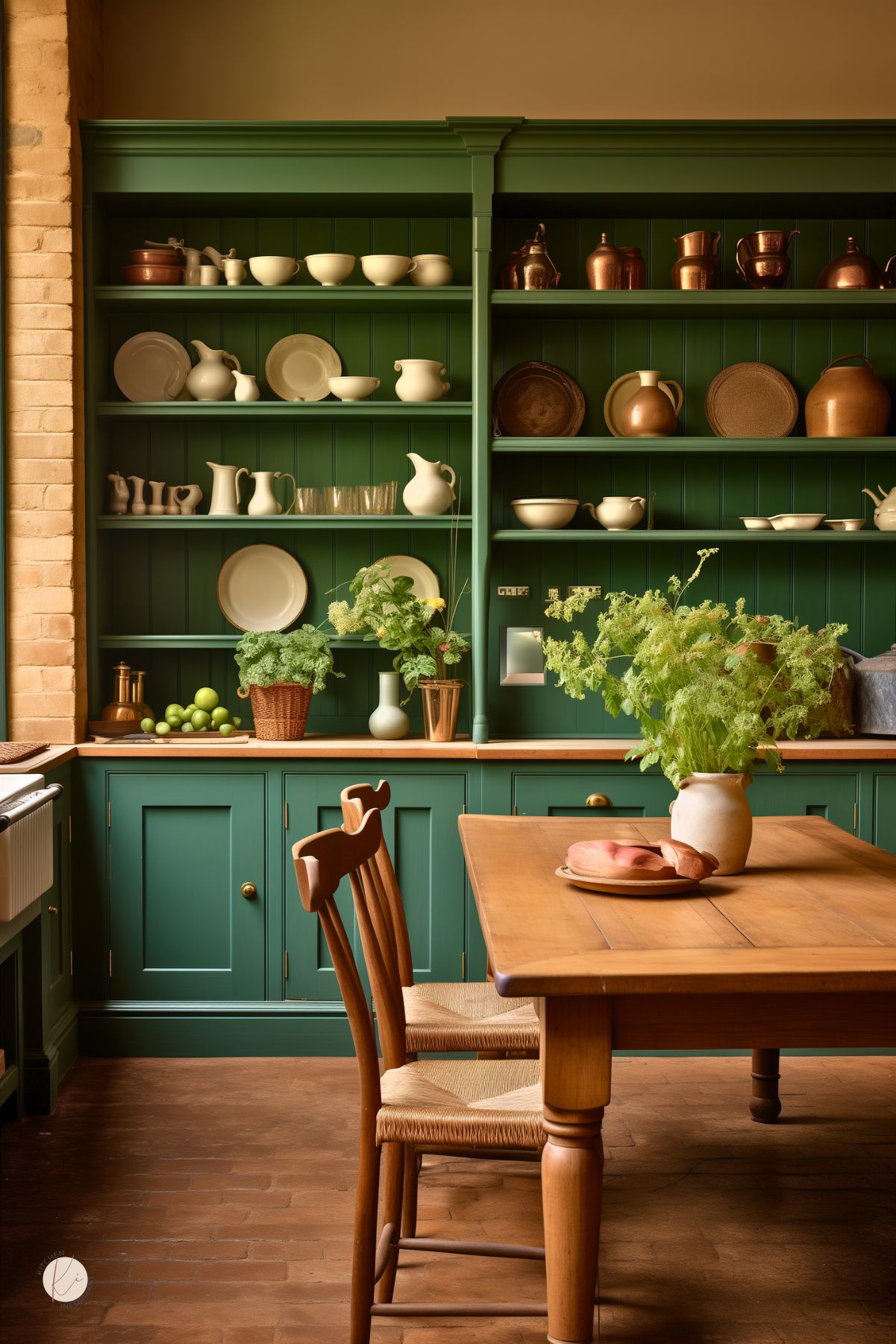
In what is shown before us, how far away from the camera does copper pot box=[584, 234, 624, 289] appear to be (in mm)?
3965

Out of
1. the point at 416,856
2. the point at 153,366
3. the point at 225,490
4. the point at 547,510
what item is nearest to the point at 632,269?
the point at 547,510

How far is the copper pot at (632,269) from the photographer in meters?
4.00

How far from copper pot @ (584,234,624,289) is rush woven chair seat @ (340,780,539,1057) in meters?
2.09

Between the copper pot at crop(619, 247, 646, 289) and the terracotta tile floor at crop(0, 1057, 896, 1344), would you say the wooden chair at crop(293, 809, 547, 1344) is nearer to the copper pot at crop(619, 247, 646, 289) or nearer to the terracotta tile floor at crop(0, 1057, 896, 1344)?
the terracotta tile floor at crop(0, 1057, 896, 1344)

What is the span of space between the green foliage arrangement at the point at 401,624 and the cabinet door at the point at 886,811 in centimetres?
136

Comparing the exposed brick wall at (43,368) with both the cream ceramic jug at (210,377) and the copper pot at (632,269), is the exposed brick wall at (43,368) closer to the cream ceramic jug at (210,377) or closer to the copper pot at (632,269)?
the cream ceramic jug at (210,377)

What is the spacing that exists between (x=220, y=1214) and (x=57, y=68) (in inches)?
128

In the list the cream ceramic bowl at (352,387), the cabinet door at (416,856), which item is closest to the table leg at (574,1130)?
the cabinet door at (416,856)

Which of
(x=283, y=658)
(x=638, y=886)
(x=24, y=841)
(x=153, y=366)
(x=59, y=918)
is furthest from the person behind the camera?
(x=153, y=366)

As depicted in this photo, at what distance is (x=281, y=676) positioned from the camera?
12.5ft

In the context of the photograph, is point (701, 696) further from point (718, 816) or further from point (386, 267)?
point (386, 267)

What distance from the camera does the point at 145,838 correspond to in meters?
3.74

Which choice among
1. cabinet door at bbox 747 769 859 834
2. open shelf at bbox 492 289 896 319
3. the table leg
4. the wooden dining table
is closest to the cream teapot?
open shelf at bbox 492 289 896 319

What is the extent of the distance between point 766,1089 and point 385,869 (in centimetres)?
129
